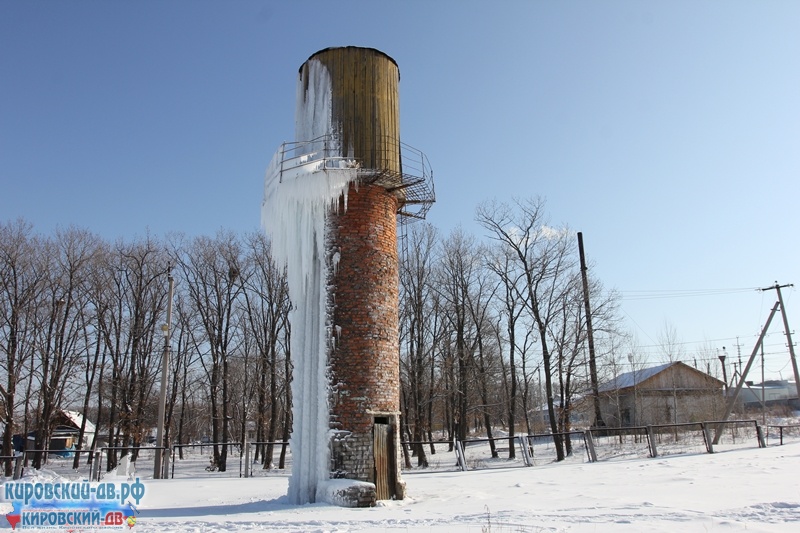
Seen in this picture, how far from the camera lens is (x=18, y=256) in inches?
1110

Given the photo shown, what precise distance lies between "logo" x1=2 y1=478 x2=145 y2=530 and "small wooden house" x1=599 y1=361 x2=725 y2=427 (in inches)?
1388

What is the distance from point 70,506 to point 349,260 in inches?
252

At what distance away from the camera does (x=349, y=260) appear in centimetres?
1170

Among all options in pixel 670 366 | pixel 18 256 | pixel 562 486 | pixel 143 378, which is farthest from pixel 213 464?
pixel 670 366

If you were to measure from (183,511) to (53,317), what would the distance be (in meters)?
23.5

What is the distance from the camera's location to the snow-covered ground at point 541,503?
296 inches

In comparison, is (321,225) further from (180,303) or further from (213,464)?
(180,303)

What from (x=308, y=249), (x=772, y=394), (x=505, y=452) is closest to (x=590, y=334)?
(x=505, y=452)

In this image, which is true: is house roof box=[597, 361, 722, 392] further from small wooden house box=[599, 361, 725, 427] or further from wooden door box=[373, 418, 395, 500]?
wooden door box=[373, 418, 395, 500]

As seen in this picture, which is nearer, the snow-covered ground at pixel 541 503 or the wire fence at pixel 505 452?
the snow-covered ground at pixel 541 503

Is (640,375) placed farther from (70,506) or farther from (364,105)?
(70,506)

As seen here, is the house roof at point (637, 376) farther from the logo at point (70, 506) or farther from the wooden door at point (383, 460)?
the logo at point (70, 506)

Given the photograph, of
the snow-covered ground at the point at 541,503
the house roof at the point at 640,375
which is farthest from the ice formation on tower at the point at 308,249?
the house roof at the point at 640,375

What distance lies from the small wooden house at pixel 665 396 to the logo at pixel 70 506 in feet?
116
